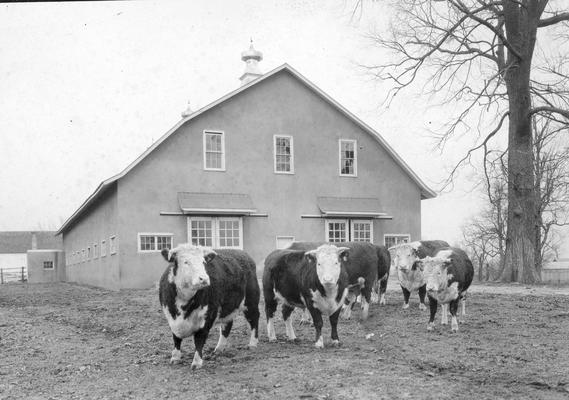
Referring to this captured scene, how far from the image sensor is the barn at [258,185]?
23.0m

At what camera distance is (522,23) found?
71.6 ft

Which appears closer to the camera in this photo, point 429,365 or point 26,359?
point 429,365

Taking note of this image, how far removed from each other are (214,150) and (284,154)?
2.82 metres

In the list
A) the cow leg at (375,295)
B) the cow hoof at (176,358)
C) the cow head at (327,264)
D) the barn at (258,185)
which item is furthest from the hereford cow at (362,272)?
the barn at (258,185)

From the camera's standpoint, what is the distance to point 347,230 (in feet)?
84.5

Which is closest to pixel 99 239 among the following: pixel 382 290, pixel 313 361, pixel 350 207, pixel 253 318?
pixel 350 207

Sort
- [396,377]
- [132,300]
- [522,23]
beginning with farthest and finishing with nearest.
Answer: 1. [522,23]
2. [132,300]
3. [396,377]

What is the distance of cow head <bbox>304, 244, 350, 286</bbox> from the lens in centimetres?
923

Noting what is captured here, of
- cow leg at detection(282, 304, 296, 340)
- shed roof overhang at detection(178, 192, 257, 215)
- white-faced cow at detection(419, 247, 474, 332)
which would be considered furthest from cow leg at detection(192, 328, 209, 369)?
shed roof overhang at detection(178, 192, 257, 215)

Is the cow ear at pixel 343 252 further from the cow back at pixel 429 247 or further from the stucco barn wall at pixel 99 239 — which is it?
the stucco barn wall at pixel 99 239

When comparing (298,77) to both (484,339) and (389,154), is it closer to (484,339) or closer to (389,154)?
(389,154)

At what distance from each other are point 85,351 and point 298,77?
17310 mm

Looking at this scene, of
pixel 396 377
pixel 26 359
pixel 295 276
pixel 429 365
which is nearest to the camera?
pixel 396 377

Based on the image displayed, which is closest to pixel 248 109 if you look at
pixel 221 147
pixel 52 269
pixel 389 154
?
pixel 221 147
